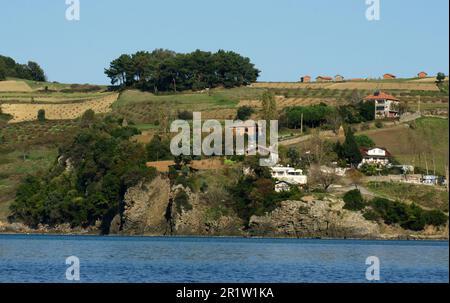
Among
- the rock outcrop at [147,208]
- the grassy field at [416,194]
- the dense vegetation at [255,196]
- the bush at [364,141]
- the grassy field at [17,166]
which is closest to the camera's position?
the dense vegetation at [255,196]

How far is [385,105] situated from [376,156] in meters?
25.4

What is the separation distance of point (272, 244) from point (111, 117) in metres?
70.4

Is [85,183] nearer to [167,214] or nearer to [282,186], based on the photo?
[167,214]

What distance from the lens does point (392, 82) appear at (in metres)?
175

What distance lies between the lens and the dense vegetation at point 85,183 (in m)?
115

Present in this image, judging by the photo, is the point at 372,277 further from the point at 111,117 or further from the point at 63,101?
the point at 63,101

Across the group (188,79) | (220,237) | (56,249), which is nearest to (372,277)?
(56,249)

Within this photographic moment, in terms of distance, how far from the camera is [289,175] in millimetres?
114125

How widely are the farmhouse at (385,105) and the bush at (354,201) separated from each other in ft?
140

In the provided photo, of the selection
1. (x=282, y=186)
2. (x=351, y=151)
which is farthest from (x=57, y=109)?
(x=282, y=186)

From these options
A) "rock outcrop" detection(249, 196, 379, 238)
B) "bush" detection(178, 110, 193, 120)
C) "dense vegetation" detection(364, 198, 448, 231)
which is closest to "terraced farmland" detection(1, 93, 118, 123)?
"bush" detection(178, 110, 193, 120)

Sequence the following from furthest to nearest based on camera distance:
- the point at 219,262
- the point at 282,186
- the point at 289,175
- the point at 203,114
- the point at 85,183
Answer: the point at 203,114, the point at 85,183, the point at 289,175, the point at 282,186, the point at 219,262

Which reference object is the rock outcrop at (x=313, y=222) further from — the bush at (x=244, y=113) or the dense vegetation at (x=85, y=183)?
the bush at (x=244, y=113)

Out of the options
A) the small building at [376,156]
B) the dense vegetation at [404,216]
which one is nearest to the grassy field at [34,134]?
the small building at [376,156]
